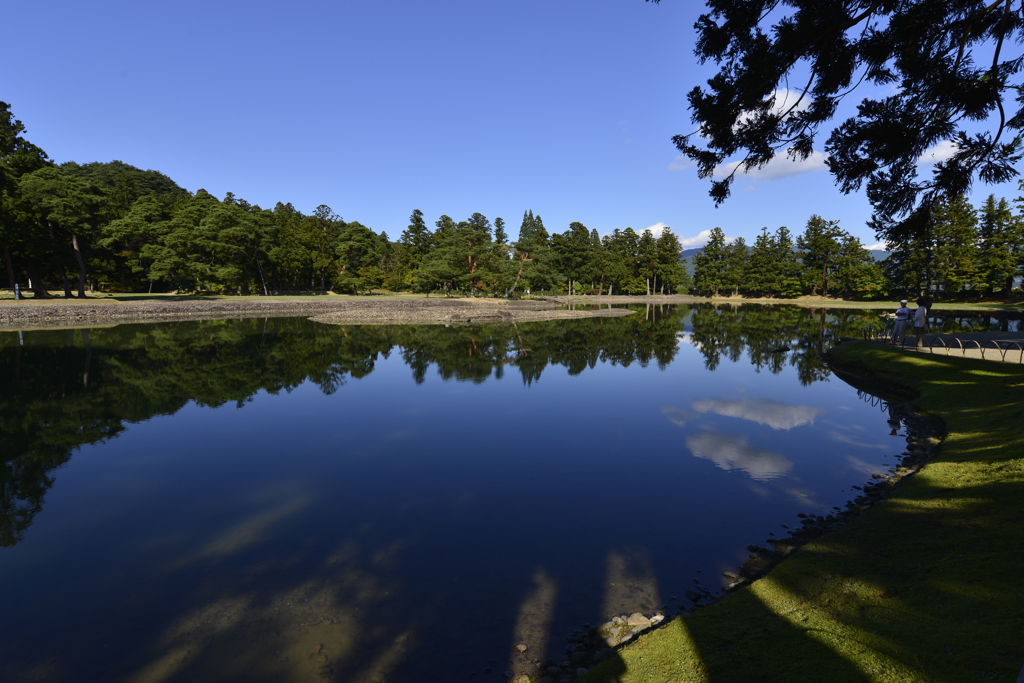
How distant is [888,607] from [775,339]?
29.6m

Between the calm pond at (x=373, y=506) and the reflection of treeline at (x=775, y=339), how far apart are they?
11.7ft

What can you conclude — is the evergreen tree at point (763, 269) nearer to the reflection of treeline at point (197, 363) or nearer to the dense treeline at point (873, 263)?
the dense treeline at point (873, 263)

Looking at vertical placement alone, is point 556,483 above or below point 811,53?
below

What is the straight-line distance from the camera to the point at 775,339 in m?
31.0

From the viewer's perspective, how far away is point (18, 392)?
1557 centimetres

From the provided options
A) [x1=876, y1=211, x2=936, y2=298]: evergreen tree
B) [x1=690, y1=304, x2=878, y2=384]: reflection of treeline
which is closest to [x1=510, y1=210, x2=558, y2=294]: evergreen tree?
[x1=690, y1=304, x2=878, y2=384]: reflection of treeline

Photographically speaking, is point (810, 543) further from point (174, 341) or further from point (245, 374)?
point (174, 341)

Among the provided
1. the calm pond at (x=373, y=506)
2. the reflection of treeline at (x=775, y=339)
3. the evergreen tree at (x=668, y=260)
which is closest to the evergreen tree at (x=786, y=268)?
the evergreen tree at (x=668, y=260)

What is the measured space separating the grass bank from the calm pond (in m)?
0.97

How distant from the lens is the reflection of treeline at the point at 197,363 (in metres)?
11.5

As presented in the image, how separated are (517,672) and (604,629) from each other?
1041 millimetres

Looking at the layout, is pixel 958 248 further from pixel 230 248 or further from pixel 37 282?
pixel 37 282

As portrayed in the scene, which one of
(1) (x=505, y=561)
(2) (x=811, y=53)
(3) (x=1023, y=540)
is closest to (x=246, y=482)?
(1) (x=505, y=561)

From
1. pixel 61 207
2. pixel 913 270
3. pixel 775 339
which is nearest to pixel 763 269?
pixel 913 270
